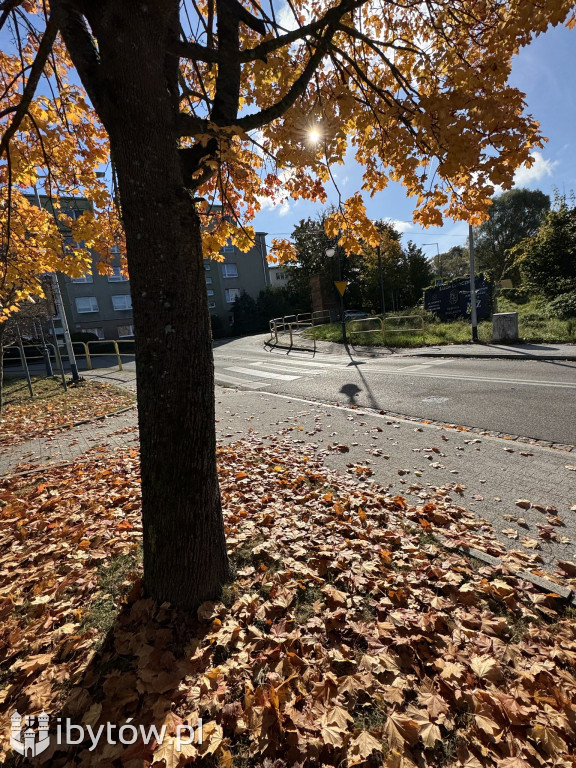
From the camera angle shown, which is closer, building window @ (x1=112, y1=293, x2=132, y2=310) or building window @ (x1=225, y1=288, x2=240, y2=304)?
building window @ (x1=112, y1=293, x2=132, y2=310)

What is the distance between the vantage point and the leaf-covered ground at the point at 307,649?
171cm

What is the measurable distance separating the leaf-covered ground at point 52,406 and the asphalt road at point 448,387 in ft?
12.9

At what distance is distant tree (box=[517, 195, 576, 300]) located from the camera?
16578 millimetres

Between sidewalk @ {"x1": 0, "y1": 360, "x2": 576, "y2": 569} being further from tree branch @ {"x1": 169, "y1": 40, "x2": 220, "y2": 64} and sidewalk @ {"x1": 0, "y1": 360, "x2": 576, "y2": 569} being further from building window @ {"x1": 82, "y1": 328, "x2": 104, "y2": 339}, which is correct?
building window @ {"x1": 82, "y1": 328, "x2": 104, "y2": 339}

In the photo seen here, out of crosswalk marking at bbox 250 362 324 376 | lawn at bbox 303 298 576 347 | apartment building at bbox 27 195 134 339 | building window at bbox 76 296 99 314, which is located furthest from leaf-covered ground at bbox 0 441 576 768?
building window at bbox 76 296 99 314

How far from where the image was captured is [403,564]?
9.57ft

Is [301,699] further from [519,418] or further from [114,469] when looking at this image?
[519,418]

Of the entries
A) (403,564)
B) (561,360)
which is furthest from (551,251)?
(403,564)

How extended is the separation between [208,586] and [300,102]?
5.28 meters

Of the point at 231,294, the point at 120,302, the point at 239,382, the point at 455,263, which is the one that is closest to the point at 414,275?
the point at 231,294

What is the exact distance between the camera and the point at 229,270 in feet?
141

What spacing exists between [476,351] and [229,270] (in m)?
35.5

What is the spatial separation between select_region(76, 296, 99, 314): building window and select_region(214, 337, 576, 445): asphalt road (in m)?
28.9

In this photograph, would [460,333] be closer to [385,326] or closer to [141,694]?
[385,326]
